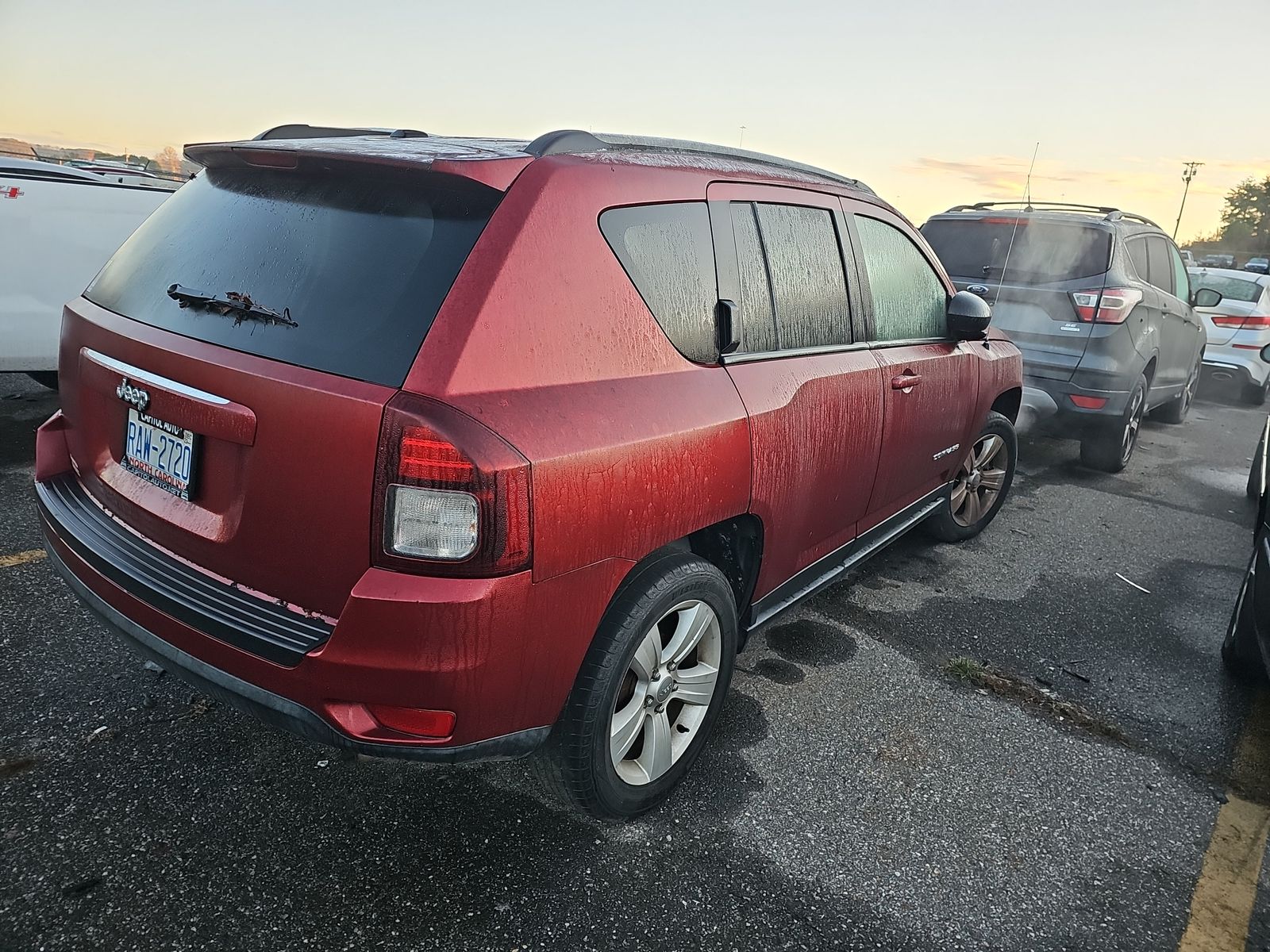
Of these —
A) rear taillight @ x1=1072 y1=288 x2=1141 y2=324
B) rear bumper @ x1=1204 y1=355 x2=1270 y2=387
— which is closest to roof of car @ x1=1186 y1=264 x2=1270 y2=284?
rear bumper @ x1=1204 y1=355 x2=1270 y2=387

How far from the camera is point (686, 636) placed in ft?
7.70

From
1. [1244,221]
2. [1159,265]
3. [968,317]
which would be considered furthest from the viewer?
[1244,221]

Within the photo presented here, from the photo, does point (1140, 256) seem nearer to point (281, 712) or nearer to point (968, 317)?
point (968, 317)

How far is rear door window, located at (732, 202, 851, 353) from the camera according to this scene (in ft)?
8.34

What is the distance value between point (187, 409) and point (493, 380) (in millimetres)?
720

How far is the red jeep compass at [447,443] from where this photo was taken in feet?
5.59

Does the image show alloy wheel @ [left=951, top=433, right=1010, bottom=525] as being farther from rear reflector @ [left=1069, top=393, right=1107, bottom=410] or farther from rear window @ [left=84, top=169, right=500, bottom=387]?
rear window @ [left=84, top=169, right=500, bottom=387]

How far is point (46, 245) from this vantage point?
4.75 metres

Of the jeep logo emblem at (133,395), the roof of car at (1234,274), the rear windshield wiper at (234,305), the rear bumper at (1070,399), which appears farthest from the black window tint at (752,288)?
the roof of car at (1234,274)

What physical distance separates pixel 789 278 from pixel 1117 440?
4804 millimetres

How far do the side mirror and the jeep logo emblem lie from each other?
3191 mm

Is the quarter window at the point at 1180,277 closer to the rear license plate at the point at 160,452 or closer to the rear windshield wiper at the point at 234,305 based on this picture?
the rear windshield wiper at the point at 234,305

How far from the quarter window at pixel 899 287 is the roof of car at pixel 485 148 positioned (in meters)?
0.59

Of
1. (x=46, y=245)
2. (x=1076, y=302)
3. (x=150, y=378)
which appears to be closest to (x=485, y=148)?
(x=150, y=378)
